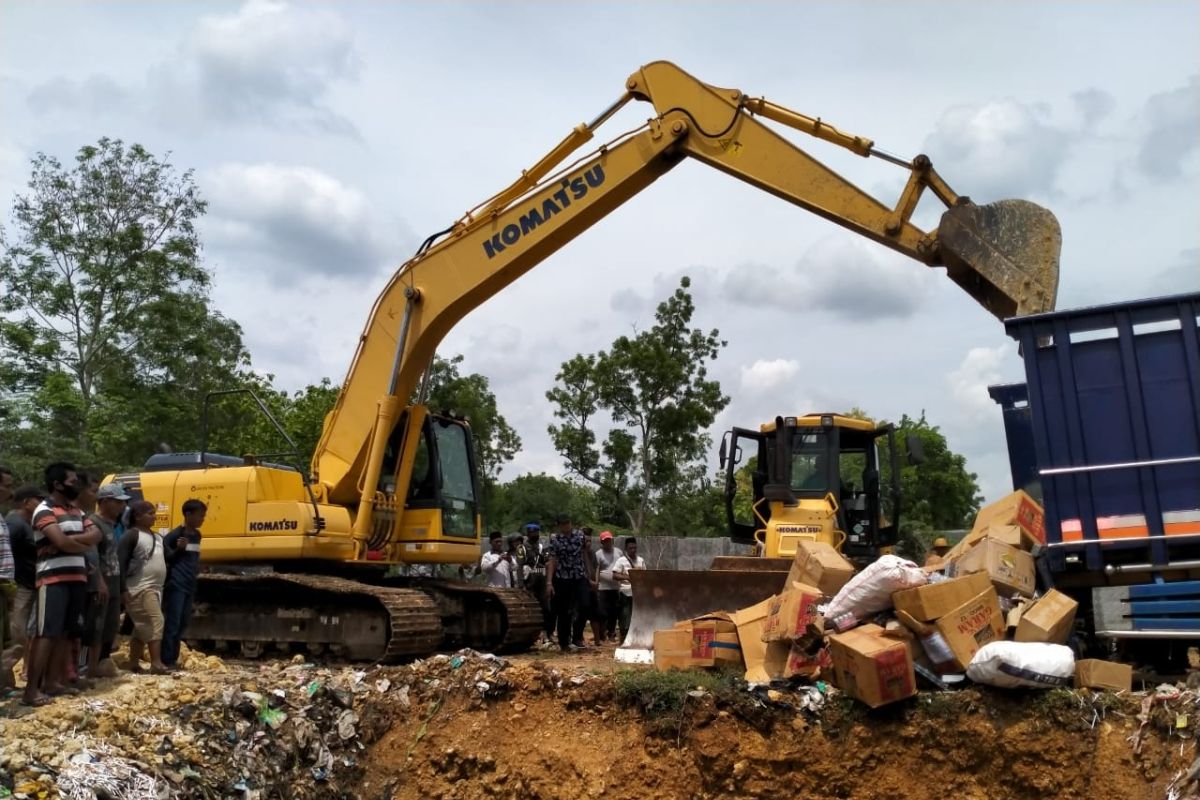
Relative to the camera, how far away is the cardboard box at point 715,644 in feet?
25.2

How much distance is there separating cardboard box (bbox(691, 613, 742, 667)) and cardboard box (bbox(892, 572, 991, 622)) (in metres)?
1.37

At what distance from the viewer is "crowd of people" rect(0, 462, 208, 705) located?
6340mm

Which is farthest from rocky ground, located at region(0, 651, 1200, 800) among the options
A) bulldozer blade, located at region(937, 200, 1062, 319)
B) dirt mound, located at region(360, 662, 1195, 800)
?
bulldozer blade, located at region(937, 200, 1062, 319)

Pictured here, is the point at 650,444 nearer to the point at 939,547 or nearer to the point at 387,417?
the point at 939,547

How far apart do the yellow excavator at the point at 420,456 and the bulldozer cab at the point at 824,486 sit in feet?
8.16

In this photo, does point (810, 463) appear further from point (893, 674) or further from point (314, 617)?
point (314, 617)

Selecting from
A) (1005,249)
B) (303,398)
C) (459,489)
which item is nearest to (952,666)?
(1005,249)

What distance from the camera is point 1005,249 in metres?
8.05

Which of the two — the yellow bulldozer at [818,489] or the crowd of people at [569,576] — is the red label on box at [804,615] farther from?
the crowd of people at [569,576]

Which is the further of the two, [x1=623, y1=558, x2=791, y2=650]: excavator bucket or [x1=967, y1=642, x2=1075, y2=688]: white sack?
[x1=623, y1=558, x2=791, y2=650]: excavator bucket

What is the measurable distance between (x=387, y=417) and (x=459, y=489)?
1.24 meters

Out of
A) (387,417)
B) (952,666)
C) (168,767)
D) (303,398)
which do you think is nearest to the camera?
(168,767)

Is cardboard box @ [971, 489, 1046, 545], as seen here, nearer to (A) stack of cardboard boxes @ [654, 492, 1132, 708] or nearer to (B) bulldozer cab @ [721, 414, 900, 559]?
(A) stack of cardboard boxes @ [654, 492, 1132, 708]

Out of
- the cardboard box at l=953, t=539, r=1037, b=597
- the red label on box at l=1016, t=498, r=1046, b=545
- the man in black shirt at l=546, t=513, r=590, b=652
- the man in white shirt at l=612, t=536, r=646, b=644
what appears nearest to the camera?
the cardboard box at l=953, t=539, r=1037, b=597
